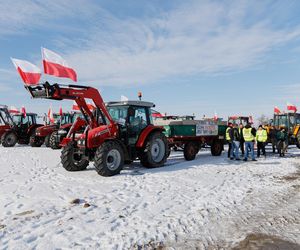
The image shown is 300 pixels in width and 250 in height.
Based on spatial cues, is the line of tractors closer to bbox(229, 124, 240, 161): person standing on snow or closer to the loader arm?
the loader arm

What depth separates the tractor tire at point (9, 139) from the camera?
56.7 ft

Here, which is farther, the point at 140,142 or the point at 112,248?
the point at 140,142

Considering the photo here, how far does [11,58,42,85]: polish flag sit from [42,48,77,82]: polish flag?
0.82m

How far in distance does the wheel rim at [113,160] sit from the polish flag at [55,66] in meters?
2.36

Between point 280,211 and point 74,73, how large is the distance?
6043 millimetres

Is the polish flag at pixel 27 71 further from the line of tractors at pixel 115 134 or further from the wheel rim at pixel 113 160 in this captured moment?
the wheel rim at pixel 113 160

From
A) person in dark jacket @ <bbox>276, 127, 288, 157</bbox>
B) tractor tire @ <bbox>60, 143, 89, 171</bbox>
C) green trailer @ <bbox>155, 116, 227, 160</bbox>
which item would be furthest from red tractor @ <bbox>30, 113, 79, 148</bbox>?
person in dark jacket @ <bbox>276, 127, 288, 157</bbox>

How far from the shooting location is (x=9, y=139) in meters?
17.6

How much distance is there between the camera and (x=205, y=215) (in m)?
5.12

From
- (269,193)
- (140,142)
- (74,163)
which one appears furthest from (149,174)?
(269,193)

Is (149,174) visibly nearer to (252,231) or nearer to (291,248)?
(252,231)

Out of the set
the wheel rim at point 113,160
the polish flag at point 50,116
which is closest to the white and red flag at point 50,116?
the polish flag at point 50,116

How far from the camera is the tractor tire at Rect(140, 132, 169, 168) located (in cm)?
944

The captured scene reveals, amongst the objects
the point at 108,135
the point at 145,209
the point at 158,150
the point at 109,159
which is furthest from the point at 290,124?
the point at 145,209
